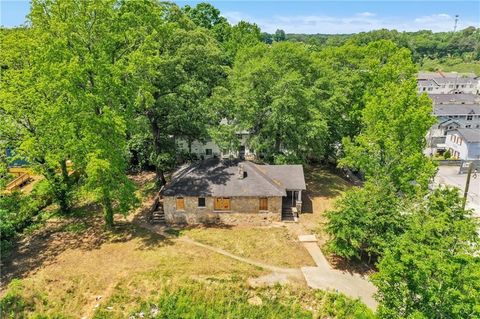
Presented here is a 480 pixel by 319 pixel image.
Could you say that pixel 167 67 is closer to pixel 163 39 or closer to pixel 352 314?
pixel 163 39

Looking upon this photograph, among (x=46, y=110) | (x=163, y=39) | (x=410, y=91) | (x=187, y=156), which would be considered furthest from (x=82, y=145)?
(x=410, y=91)

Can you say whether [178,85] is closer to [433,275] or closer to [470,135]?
[433,275]

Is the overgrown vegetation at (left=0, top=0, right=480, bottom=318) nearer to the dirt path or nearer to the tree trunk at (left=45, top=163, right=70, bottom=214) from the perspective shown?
the tree trunk at (left=45, top=163, right=70, bottom=214)

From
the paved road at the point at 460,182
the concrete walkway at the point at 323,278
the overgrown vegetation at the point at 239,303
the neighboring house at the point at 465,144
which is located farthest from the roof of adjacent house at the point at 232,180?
the neighboring house at the point at 465,144

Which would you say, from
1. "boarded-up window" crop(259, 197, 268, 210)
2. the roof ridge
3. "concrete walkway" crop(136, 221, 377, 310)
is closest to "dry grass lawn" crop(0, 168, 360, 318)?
"concrete walkway" crop(136, 221, 377, 310)

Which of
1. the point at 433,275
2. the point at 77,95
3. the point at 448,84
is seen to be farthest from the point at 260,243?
the point at 448,84
